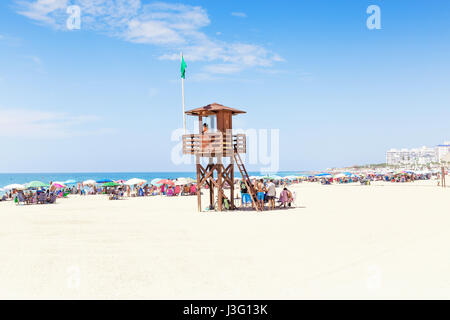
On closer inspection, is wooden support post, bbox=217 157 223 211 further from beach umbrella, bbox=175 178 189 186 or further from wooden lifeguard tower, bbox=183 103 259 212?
beach umbrella, bbox=175 178 189 186

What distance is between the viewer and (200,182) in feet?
65.2

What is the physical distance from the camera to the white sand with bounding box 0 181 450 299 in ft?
20.0

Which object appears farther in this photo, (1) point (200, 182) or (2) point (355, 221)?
(1) point (200, 182)

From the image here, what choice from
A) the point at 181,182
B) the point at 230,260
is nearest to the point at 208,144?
the point at 230,260

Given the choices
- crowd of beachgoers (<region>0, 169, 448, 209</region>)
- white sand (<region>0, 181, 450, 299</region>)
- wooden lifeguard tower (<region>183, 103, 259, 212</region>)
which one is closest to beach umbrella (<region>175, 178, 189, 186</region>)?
crowd of beachgoers (<region>0, 169, 448, 209</region>)

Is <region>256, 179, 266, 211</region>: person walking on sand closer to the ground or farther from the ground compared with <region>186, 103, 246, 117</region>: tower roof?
closer to the ground

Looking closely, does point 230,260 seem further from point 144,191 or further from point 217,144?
point 144,191

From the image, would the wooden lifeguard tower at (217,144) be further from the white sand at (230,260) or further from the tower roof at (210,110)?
the white sand at (230,260)

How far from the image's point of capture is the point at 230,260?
8.09 m

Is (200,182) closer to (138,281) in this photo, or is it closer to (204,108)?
(204,108)

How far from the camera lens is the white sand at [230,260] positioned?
6082 mm

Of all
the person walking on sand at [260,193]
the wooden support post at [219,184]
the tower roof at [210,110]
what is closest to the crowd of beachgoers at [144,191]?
the person walking on sand at [260,193]
